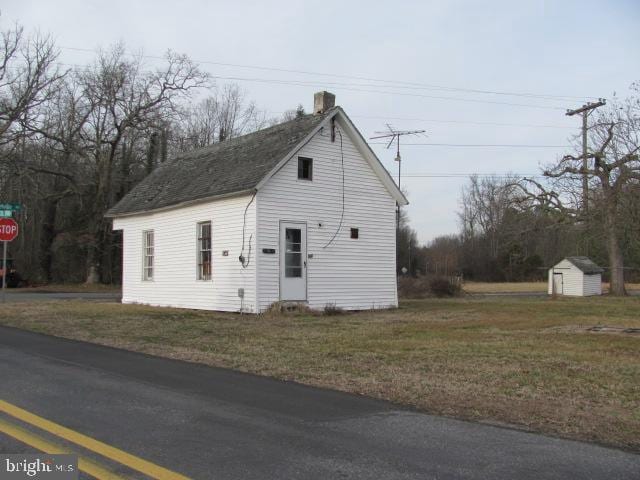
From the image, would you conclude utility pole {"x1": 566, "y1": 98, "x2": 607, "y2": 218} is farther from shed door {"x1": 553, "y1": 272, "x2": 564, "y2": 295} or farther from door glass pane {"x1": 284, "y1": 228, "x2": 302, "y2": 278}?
door glass pane {"x1": 284, "y1": 228, "x2": 302, "y2": 278}

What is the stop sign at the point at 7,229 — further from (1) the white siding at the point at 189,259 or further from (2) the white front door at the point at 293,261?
(2) the white front door at the point at 293,261

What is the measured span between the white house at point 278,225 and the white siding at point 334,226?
0.10 ft

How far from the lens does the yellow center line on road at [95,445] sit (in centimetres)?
441

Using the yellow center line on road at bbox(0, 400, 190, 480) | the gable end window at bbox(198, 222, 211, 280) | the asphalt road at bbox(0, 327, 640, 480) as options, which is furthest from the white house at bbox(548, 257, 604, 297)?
the yellow center line on road at bbox(0, 400, 190, 480)

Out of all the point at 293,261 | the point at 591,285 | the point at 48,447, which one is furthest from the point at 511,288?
the point at 48,447

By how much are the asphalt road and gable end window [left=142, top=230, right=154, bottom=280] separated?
→ 13.6 m

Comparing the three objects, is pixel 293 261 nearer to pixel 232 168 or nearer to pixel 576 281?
pixel 232 168

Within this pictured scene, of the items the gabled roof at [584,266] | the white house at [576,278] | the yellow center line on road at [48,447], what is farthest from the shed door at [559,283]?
the yellow center line on road at [48,447]

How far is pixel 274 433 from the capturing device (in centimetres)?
550

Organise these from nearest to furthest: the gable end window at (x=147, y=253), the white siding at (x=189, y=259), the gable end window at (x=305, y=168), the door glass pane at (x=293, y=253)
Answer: the white siding at (x=189, y=259) → the door glass pane at (x=293, y=253) → the gable end window at (x=305, y=168) → the gable end window at (x=147, y=253)

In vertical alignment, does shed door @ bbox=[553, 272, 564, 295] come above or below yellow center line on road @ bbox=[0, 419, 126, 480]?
above

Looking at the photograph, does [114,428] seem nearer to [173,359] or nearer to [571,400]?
[173,359]

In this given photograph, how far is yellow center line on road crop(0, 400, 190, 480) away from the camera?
4.41 metres

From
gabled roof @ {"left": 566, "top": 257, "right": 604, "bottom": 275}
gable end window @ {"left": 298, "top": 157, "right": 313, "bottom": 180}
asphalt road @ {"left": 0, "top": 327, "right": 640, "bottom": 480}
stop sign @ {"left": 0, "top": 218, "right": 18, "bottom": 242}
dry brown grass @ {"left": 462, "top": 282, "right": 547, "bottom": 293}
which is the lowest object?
asphalt road @ {"left": 0, "top": 327, "right": 640, "bottom": 480}
